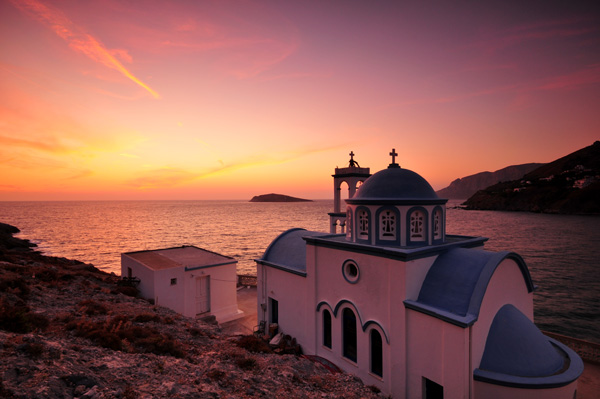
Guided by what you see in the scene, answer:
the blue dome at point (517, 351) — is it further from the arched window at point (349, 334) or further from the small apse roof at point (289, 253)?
the small apse roof at point (289, 253)

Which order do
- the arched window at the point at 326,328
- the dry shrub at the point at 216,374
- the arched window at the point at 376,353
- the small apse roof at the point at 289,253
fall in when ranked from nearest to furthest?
the dry shrub at the point at 216,374 < the arched window at the point at 376,353 < the arched window at the point at 326,328 < the small apse roof at the point at 289,253

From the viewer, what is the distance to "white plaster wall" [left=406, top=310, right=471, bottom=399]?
898 cm

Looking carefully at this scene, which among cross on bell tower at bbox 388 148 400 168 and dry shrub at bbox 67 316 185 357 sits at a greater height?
cross on bell tower at bbox 388 148 400 168

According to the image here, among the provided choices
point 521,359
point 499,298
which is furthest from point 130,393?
point 499,298

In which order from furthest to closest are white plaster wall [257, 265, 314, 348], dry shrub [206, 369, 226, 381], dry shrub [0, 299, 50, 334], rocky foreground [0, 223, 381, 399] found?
white plaster wall [257, 265, 314, 348]
dry shrub [0, 299, 50, 334]
dry shrub [206, 369, 226, 381]
rocky foreground [0, 223, 381, 399]

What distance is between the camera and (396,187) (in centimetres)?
1282

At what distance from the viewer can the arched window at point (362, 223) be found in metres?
13.2

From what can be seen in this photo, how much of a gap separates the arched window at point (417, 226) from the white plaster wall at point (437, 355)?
3.45m

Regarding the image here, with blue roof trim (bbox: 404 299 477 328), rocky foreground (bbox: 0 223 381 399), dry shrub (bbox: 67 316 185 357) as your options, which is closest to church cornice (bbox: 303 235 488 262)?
blue roof trim (bbox: 404 299 477 328)

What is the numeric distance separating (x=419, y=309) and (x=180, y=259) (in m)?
18.9

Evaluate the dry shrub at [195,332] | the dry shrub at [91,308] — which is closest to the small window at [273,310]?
the dry shrub at [195,332]

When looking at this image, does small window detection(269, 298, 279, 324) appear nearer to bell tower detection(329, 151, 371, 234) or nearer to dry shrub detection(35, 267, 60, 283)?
bell tower detection(329, 151, 371, 234)

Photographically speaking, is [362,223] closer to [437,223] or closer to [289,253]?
[437,223]

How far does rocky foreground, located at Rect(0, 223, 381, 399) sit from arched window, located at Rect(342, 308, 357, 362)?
1647 millimetres
